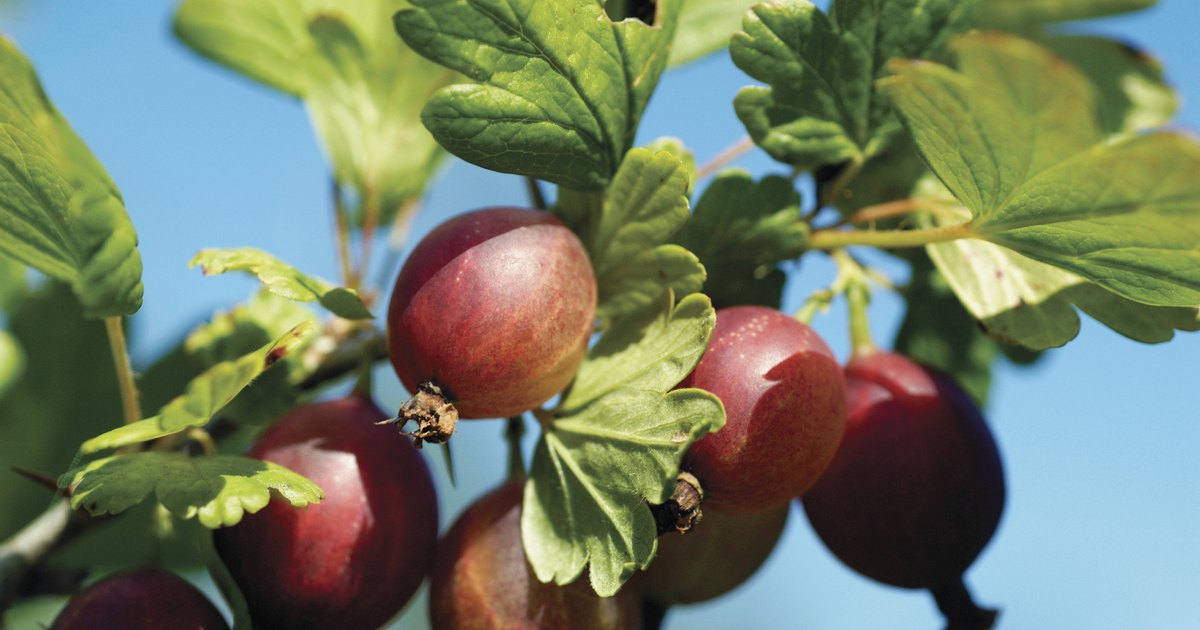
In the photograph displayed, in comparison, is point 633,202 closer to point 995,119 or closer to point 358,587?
point 995,119

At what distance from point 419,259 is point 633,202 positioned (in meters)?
0.20

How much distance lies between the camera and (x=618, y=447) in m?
Answer: 0.90

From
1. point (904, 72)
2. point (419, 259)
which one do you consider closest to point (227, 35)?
point (419, 259)

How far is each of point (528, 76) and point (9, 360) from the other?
3.46 ft

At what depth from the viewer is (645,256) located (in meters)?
0.95

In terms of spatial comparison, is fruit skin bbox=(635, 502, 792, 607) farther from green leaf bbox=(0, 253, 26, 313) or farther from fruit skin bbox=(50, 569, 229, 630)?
green leaf bbox=(0, 253, 26, 313)

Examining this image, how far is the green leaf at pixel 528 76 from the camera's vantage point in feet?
2.81

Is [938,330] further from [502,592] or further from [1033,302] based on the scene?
[502,592]

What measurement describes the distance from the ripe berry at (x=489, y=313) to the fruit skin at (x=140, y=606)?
27 centimetres

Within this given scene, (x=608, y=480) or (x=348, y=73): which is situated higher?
(x=348, y=73)

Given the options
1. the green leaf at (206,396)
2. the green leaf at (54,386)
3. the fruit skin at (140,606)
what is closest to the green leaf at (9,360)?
the green leaf at (54,386)

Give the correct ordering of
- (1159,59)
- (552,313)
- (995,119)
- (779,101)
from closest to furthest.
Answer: (995,119) < (552,313) < (779,101) < (1159,59)

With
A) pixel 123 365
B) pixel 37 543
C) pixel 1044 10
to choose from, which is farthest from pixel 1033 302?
pixel 37 543

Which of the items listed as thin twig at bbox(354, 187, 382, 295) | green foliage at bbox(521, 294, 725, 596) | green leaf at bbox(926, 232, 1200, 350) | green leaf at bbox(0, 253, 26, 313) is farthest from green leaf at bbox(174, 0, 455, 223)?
green leaf at bbox(926, 232, 1200, 350)
